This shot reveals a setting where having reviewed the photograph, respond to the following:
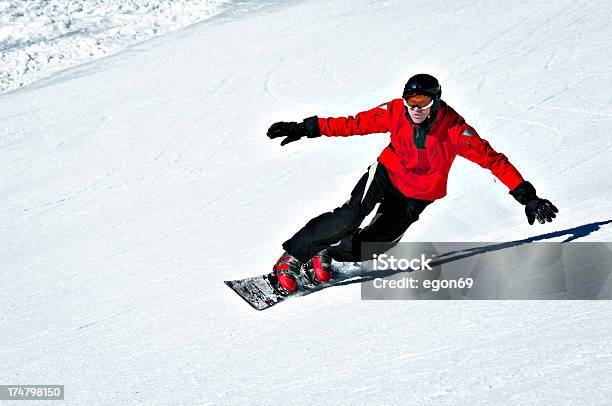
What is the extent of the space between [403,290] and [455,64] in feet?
19.9

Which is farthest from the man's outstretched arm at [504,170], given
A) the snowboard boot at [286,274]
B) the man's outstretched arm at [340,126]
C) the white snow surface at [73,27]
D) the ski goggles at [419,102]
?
the white snow surface at [73,27]

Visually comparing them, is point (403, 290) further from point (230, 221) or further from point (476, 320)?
point (230, 221)

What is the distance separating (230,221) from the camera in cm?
652

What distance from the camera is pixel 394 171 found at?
170 inches

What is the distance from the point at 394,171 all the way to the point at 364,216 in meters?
0.34

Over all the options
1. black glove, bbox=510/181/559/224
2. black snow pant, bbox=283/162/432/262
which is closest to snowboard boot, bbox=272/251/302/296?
black snow pant, bbox=283/162/432/262

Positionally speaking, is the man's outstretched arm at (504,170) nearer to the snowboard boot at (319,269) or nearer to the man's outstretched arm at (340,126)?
the man's outstretched arm at (340,126)

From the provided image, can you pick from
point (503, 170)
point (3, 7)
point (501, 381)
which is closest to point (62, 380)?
point (501, 381)

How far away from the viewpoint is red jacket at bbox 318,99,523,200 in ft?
13.0

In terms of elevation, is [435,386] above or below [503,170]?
below

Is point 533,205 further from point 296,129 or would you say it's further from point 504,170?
point 296,129

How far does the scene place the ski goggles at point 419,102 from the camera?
3871 mm

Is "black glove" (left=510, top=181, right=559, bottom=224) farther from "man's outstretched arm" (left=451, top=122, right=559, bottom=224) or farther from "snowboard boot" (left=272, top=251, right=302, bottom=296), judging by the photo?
"snowboard boot" (left=272, top=251, right=302, bottom=296)
